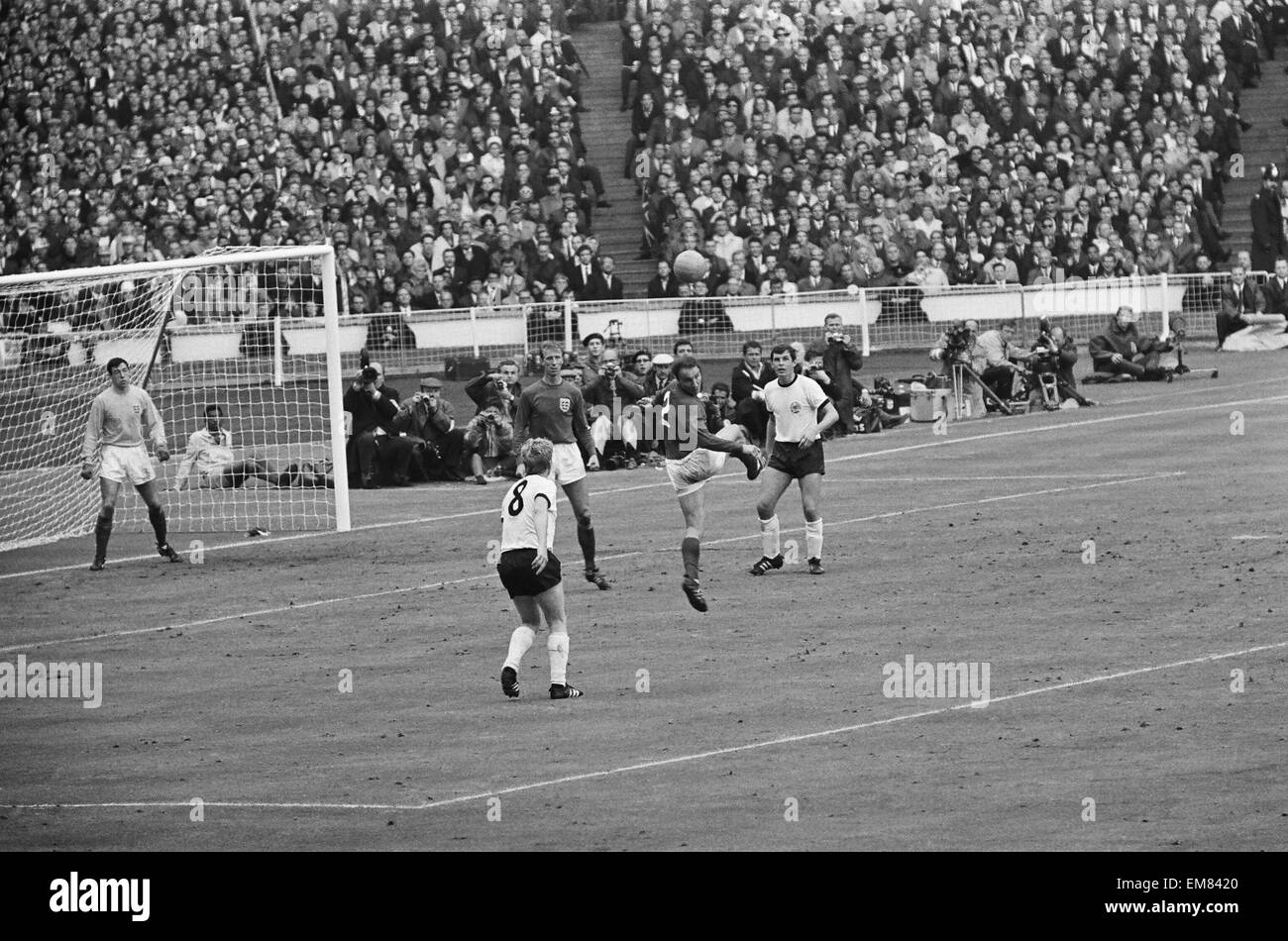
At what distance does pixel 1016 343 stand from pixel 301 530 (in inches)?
607

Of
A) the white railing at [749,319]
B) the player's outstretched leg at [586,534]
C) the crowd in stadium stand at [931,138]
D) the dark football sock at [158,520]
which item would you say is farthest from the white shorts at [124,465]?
the crowd in stadium stand at [931,138]

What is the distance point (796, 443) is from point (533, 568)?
238 inches

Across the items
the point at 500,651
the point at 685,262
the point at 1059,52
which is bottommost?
the point at 500,651

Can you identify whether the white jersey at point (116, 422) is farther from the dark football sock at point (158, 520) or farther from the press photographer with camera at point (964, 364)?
the press photographer with camera at point (964, 364)

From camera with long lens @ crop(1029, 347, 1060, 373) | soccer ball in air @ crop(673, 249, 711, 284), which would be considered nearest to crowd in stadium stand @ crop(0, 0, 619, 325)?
soccer ball in air @ crop(673, 249, 711, 284)

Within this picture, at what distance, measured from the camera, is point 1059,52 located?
4122 centimetres

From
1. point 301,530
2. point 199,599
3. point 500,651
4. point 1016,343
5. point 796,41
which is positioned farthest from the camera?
point 796,41

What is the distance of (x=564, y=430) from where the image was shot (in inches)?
806

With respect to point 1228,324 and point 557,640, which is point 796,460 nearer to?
point 557,640

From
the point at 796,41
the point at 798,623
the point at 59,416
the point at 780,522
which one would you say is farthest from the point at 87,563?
the point at 796,41

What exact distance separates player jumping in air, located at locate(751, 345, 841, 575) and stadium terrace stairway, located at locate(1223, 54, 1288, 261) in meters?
22.9

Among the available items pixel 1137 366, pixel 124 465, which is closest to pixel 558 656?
pixel 124 465

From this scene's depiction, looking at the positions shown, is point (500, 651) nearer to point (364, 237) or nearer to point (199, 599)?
point (199, 599)

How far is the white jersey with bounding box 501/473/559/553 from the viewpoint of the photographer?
15195 mm
